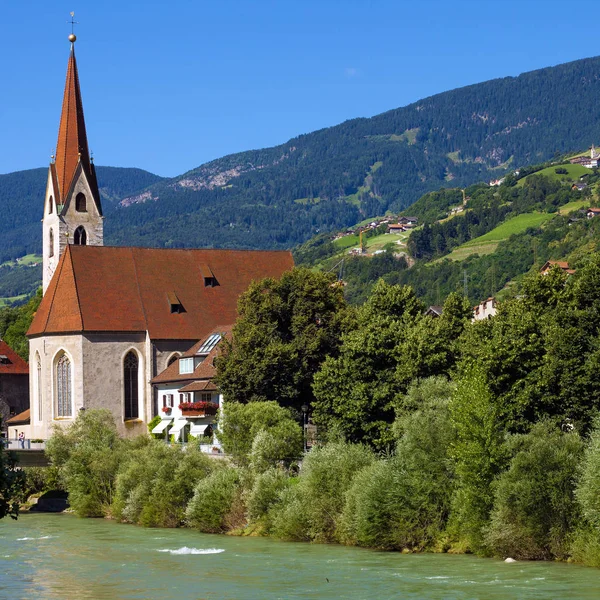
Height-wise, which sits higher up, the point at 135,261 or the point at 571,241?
the point at 571,241

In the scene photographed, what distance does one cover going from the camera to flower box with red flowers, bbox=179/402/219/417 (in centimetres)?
8006

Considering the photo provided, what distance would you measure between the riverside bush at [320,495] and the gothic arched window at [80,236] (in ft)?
166

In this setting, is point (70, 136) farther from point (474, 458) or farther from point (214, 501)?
point (474, 458)

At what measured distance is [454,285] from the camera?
183 m

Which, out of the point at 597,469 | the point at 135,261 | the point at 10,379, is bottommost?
the point at 597,469

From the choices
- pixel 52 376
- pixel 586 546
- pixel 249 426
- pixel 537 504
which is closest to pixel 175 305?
pixel 52 376

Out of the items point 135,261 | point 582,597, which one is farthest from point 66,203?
point 582,597

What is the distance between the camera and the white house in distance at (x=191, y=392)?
8062 cm

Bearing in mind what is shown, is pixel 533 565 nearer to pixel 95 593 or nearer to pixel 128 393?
pixel 95 593

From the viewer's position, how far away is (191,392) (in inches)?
3246

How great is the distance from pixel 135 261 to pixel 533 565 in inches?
2185

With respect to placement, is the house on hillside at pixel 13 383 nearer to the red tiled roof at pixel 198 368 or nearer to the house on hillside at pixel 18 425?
the house on hillside at pixel 18 425

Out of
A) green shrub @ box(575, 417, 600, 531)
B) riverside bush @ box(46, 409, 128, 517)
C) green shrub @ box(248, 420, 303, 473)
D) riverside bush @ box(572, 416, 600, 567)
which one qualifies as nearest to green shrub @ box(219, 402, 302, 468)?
green shrub @ box(248, 420, 303, 473)

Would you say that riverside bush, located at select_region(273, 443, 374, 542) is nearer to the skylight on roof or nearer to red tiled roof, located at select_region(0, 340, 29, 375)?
the skylight on roof
